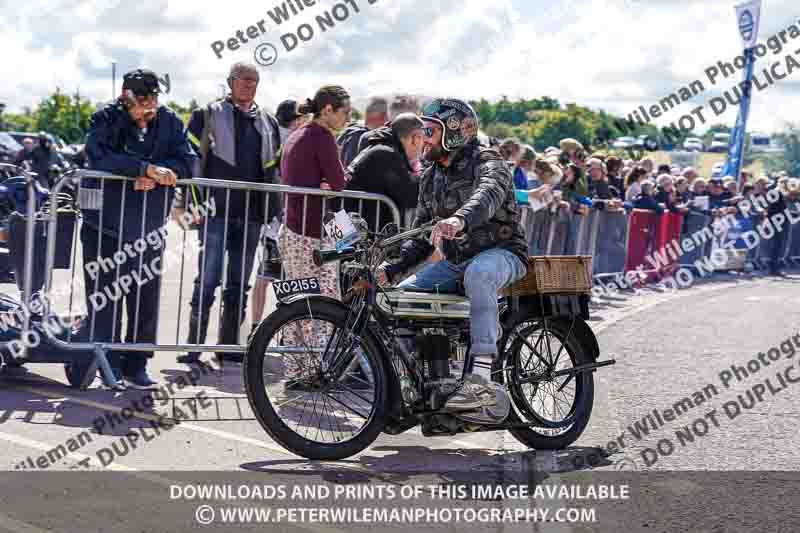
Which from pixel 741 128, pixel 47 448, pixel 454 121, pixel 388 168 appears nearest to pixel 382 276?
pixel 454 121

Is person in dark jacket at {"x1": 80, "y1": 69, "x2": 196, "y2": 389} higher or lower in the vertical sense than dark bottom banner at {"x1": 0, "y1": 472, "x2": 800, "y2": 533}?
higher

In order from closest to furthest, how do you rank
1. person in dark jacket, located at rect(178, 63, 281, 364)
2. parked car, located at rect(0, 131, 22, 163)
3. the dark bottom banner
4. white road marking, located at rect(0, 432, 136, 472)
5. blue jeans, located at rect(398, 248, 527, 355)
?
the dark bottom banner < white road marking, located at rect(0, 432, 136, 472) < blue jeans, located at rect(398, 248, 527, 355) < person in dark jacket, located at rect(178, 63, 281, 364) < parked car, located at rect(0, 131, 22, 163)

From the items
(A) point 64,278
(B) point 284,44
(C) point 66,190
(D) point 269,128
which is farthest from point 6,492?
(B) point 284,44

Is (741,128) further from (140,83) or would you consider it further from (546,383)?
(546,383)

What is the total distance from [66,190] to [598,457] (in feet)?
13.3

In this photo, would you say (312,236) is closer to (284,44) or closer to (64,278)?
(64,278)

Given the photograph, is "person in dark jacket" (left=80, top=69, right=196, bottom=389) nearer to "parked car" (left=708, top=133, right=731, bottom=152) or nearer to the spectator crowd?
the spectator crowd

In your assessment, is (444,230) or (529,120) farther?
(529,120)

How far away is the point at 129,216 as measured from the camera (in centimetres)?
813

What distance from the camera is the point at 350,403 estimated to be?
20.8 feet

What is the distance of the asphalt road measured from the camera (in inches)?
230

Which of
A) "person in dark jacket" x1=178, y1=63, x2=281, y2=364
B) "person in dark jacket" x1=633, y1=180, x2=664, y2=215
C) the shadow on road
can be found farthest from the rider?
"person in dark jacket" x1=633, y1=180, x2=664, y2=215

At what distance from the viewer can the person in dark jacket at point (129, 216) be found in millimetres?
8047

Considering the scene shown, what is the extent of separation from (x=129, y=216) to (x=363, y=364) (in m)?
2.47
